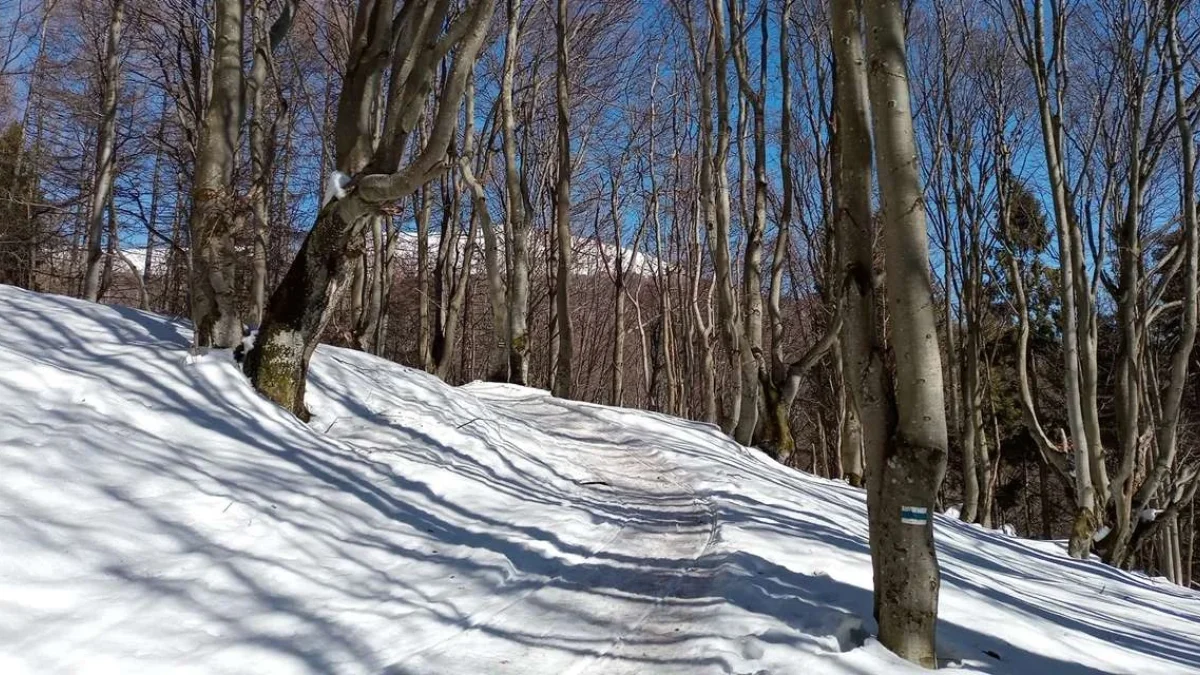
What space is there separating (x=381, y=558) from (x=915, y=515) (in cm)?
301

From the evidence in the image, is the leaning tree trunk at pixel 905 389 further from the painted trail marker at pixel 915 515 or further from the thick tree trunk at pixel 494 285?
the thick tree trunk at pixel 494 285

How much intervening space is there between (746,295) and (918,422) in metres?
8.45

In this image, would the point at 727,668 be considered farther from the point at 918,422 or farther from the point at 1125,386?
the point at 1125,386

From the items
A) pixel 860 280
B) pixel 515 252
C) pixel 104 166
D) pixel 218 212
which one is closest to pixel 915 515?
pixel 860 280

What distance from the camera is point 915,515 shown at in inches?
135

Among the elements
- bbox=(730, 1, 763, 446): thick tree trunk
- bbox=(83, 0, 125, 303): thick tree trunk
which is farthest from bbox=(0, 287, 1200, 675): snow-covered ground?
bbox=(83, 0, 125, 303): thick tree trunk

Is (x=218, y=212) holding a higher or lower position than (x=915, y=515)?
higher

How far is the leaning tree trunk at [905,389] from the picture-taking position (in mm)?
3414

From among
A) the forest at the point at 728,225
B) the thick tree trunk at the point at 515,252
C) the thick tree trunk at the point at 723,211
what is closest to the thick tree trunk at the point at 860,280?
the forest at the point at 728,225

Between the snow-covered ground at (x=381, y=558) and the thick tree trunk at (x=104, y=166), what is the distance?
5962 millimetres

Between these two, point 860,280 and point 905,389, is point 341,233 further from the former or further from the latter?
point 905,389

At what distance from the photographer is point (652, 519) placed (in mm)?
6207

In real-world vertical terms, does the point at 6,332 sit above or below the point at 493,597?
above

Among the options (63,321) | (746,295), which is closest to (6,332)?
(63,321)
